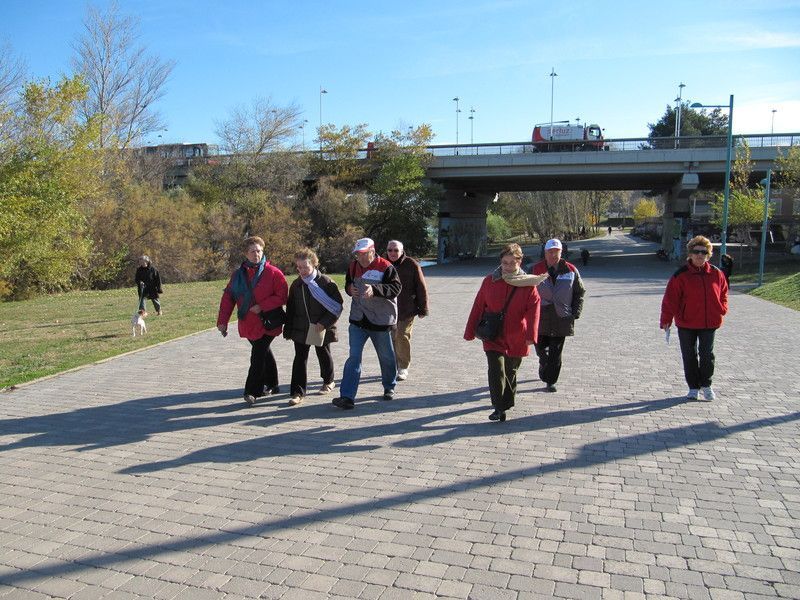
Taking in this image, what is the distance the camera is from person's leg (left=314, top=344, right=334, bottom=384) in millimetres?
7094

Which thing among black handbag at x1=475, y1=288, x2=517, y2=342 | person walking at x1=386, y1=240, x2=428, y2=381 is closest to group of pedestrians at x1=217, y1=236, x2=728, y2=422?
black handbag at x1=475, y1=288, x2=517, y2=342

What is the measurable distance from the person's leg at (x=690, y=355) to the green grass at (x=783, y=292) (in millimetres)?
10979

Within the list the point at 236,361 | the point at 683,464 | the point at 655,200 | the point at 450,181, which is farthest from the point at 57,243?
the point at 655,200

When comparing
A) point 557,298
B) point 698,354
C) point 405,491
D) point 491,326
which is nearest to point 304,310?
point 491,326

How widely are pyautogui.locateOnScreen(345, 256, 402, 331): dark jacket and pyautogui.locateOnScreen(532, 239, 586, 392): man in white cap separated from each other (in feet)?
5.30

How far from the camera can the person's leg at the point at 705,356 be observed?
6.70m

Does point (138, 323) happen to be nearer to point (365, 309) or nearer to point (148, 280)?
point (148, 280)

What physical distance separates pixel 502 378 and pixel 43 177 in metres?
18.5

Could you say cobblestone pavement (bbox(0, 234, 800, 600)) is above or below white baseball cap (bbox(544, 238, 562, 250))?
below

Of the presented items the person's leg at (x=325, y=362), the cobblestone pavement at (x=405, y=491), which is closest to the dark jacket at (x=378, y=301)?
the person's leg at (x=325, y=362)

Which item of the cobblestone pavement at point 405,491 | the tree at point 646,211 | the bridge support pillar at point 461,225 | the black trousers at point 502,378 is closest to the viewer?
the cobblestone pavement at point 405,491

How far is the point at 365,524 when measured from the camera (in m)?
3.98

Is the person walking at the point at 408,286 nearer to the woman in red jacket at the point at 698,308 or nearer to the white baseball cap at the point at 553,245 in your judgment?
the white baseball cap at the point at 553,245

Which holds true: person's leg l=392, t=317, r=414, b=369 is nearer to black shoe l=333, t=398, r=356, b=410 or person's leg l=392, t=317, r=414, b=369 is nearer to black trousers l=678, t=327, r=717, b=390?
black shoe l=333, t=398, r=356, b=410
